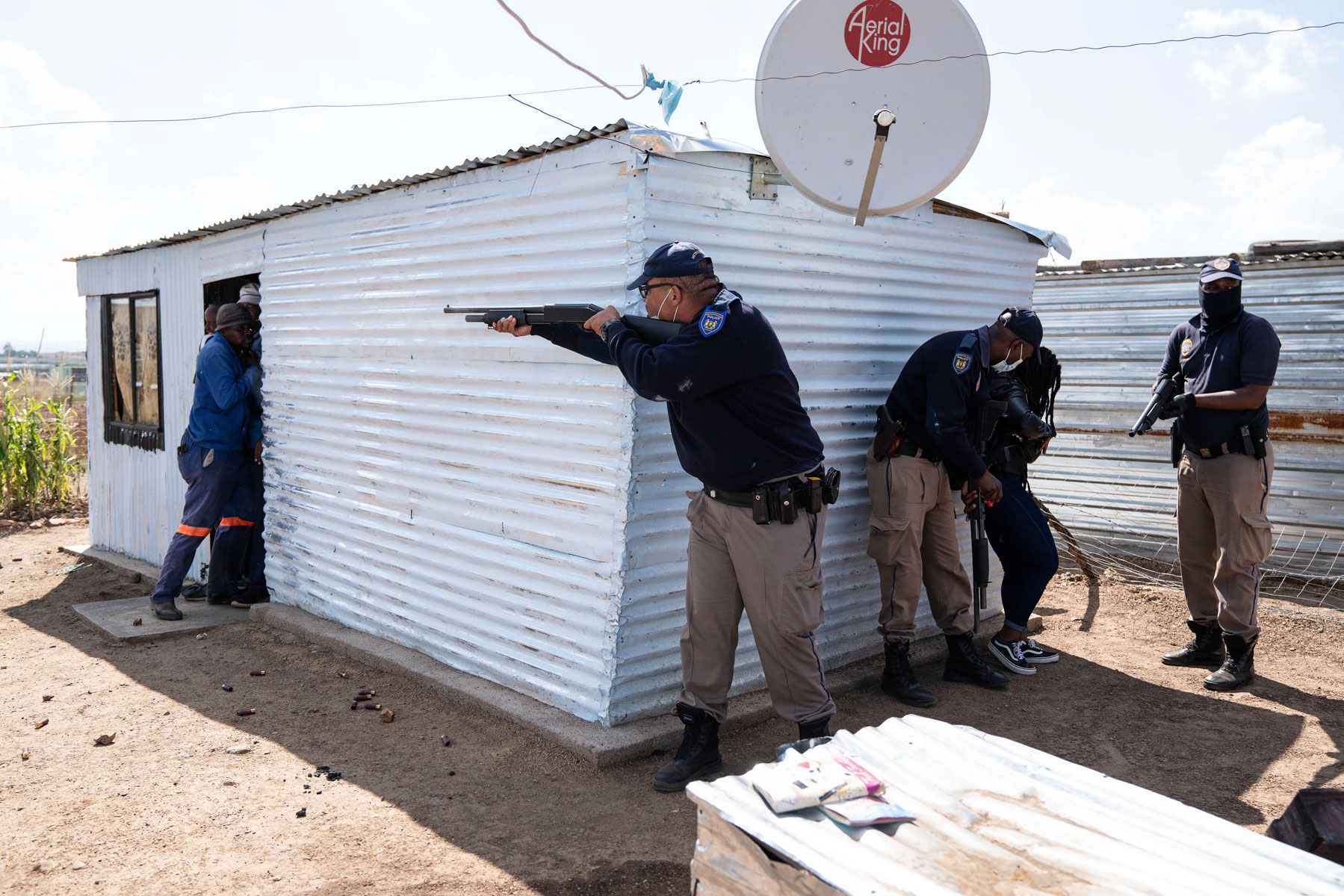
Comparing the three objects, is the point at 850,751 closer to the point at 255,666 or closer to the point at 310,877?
the point at 310,877

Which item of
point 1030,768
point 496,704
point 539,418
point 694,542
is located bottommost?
point 496,704

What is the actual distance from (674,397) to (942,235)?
2.71 m

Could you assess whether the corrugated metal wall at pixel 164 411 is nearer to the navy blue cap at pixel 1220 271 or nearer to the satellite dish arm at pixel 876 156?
the satellite dish arm at pixel 876 156

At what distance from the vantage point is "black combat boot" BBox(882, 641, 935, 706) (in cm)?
483

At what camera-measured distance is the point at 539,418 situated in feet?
14.7

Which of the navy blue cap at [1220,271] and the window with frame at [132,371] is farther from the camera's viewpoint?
the window with frame at [132,371]

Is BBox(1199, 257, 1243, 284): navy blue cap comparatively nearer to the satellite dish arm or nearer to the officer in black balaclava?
the officer in black balaclava

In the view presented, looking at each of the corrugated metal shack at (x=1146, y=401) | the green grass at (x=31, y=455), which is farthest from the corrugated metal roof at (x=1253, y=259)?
the green grass at (x=31, y=455)

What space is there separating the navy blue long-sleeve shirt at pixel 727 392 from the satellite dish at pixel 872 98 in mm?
826

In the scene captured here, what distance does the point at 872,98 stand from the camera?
4031mm

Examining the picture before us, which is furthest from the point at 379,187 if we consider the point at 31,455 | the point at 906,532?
the point at 31,455

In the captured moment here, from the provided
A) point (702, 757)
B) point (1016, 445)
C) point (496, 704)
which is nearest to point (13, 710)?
point (496, 704)

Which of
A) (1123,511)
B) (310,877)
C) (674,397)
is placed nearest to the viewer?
(310,877)

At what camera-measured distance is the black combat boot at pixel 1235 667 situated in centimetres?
513
